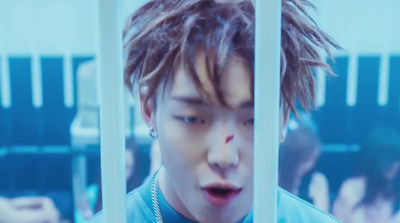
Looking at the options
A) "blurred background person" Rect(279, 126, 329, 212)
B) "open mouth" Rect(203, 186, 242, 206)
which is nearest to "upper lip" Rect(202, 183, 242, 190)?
"open mouth" Rect(203, 186, 242, 206)

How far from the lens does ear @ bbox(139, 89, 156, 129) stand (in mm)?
359

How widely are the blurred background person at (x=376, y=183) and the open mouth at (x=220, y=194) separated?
0.41 meters

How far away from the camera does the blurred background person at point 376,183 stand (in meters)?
0.71

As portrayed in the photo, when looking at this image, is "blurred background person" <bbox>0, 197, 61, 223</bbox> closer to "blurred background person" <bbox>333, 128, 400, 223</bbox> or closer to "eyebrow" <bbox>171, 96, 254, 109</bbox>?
"eyebrow" <bbox>171, 96, 254, 109</bbox>

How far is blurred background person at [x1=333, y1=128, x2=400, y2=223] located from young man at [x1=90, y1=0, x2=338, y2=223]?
0.41 meters

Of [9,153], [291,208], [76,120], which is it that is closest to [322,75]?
[291,208]

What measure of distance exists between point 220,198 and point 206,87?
0.09 m

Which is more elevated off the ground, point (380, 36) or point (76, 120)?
point (380, 36)

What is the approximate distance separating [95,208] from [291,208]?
0.81ft

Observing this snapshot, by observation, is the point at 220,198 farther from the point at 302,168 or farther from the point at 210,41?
the point at 302,168

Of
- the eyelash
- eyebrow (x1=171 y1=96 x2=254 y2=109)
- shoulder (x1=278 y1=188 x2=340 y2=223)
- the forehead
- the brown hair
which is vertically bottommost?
shoulder (x1=278 y1=188 x2=340 y2=223)

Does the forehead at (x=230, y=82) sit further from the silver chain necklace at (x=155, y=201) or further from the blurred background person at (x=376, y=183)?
the blurred background person at (x=376, y=183)

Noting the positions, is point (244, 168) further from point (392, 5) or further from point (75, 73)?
point (75, 73)

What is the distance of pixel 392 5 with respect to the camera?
26.2 inches
